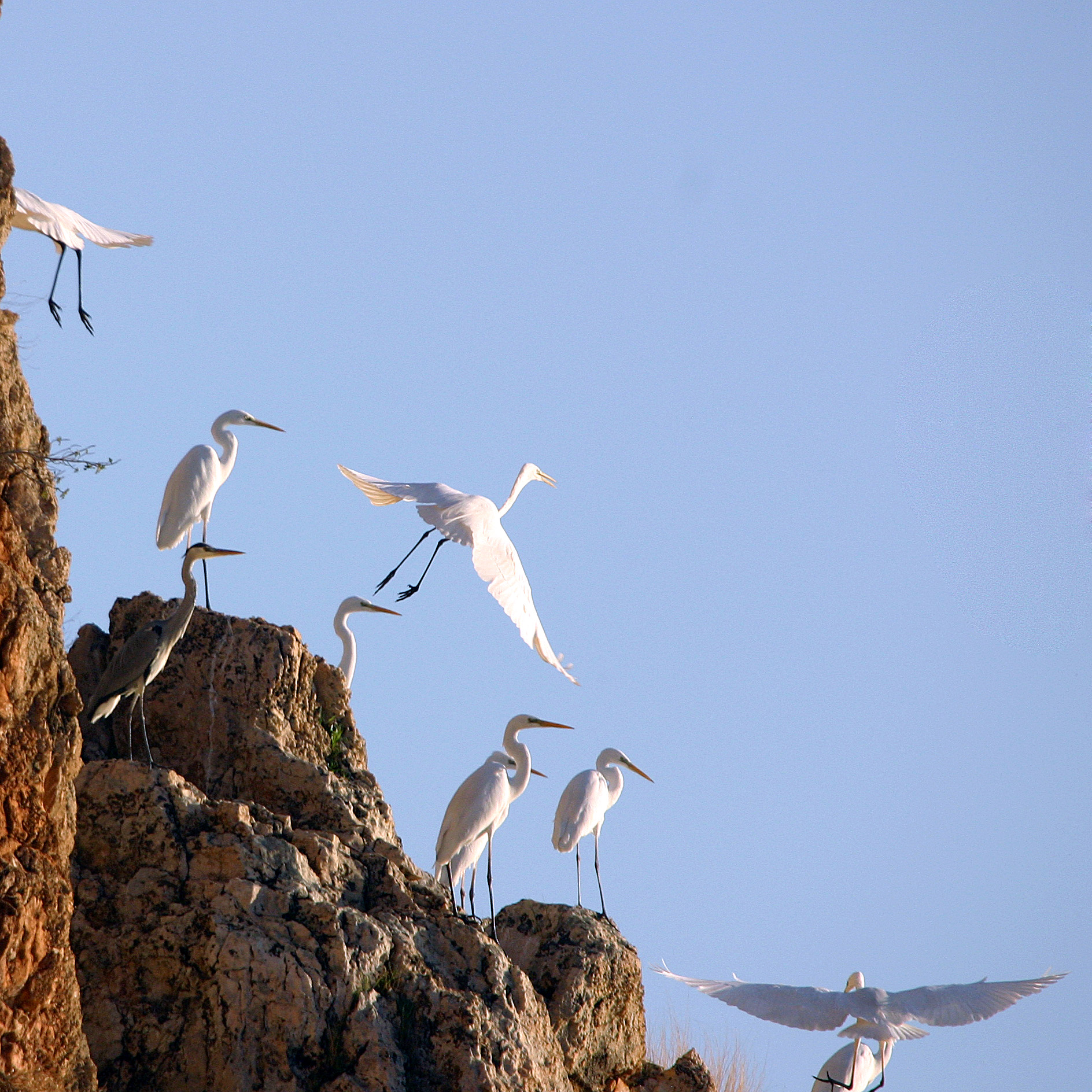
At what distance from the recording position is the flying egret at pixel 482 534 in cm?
850

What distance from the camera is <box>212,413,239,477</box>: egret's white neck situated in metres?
11.3

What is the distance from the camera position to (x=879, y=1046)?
1084 centimetres

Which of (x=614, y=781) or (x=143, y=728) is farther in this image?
(x=614, y=781)

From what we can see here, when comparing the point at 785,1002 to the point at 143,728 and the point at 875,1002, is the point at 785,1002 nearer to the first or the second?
the point at 875,1002

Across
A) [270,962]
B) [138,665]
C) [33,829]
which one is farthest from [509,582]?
[33,829]

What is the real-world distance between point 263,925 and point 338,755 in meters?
2.42

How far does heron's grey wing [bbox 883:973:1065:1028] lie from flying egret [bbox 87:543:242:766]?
16.4 feet

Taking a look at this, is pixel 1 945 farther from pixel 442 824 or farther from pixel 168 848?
pixel 442 824

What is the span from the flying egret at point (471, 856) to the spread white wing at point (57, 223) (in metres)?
5.47

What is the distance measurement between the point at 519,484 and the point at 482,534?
2.92 metres

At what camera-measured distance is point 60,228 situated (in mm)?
11703

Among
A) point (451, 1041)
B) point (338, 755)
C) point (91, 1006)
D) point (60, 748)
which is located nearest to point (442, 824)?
point (338, 755)

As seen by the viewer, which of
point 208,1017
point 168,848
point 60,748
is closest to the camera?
point 60,748

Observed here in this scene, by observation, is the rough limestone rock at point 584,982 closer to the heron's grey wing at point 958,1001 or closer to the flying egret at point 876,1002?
the flying egret at point 876,1002
